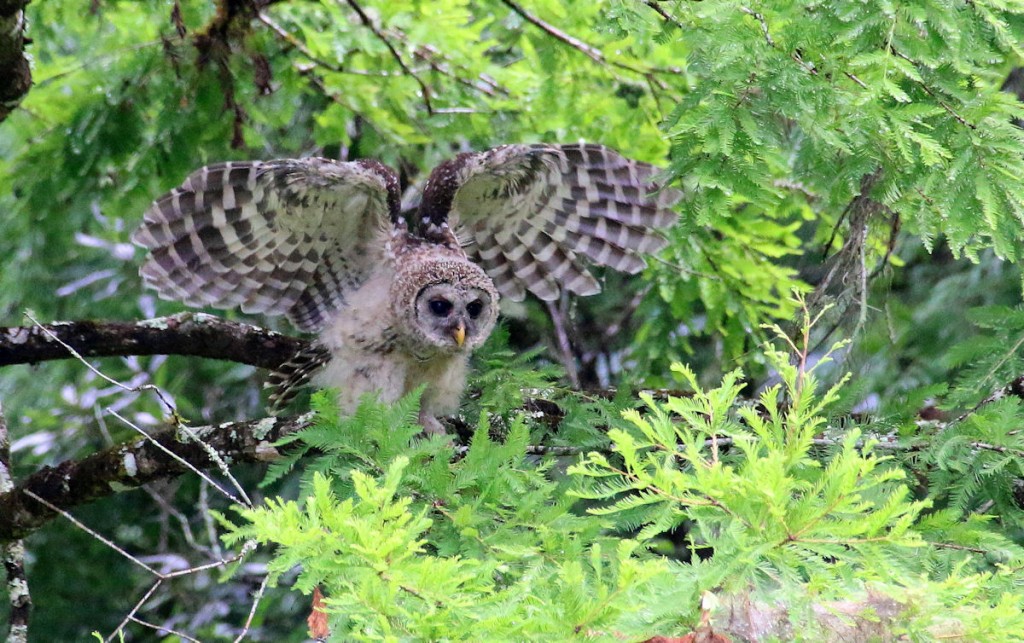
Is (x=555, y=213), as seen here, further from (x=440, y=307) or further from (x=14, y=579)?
(x=14, y=579)

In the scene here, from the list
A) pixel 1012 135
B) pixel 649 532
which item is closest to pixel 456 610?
pixel 649 532

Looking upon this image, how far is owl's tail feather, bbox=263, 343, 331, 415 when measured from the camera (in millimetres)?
4457

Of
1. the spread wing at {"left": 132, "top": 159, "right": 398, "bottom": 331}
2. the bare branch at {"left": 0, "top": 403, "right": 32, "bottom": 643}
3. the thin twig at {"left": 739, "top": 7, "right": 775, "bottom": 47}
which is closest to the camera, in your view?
the thin twig at {"left": 739, "top": 7, "right": 775, "bottom": 47}

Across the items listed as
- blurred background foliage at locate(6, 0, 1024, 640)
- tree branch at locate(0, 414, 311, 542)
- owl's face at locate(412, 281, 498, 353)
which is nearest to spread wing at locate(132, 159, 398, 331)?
owl's face at locate(412, 281, 498, 353)

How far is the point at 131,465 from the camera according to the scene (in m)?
3.74

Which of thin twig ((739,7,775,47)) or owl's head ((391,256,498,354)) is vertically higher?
thin twig ((739,7,775,47))

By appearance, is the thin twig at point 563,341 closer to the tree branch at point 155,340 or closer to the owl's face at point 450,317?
the owl's face at point 450,317

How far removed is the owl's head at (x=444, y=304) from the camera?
4445 millimetres

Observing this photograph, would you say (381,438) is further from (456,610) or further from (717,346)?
(717,346)

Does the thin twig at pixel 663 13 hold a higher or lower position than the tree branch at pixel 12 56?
higher

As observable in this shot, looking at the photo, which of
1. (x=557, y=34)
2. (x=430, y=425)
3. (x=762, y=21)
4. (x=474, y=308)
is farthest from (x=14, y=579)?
(x=557, y=34)

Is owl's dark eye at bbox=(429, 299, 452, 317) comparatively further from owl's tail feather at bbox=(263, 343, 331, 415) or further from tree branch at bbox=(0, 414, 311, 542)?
tree branch at bbox=(0, 414, 311, 542)

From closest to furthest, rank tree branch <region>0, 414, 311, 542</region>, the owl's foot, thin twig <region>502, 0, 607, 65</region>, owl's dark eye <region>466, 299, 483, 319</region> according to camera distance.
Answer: tree branch <region>0, 414, 311, 542</region> < the owl's foot < owl's dark eye <region>466, 299, 483, 319</region> < thin twig <region>502, 0, 607, 65</region>

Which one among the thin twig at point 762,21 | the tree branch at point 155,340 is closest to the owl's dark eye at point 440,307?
the tree branch at point 155,340
